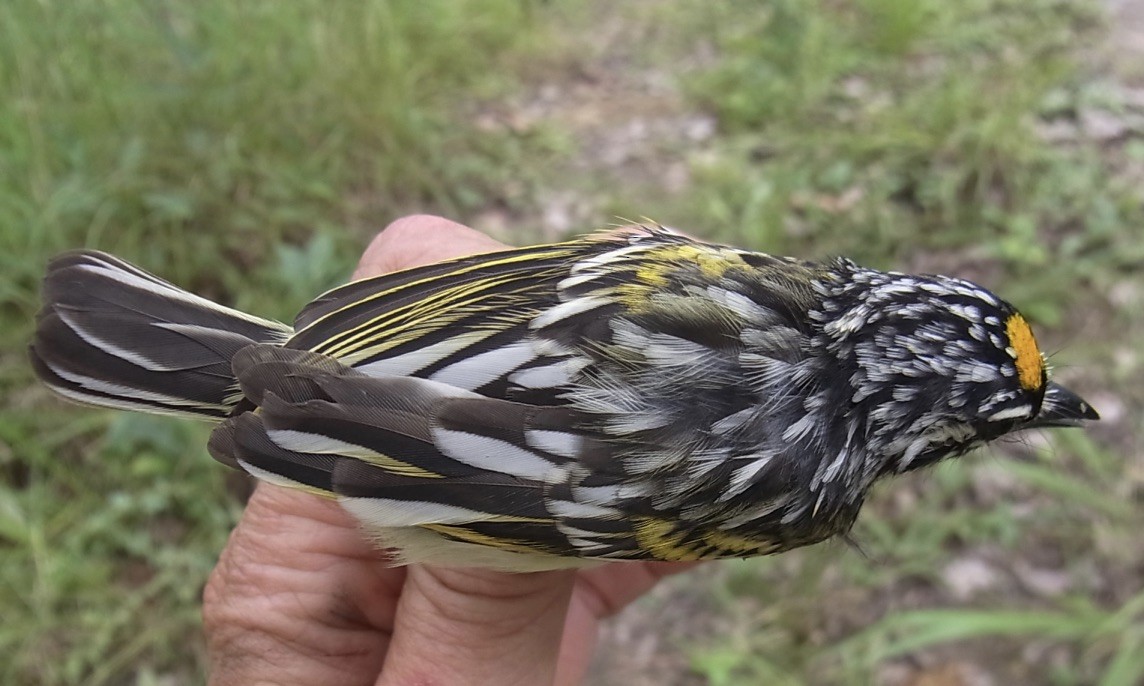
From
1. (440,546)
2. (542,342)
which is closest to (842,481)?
(542,342)

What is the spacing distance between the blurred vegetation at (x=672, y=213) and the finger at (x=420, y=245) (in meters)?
1.07

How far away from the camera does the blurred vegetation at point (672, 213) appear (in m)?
2.51

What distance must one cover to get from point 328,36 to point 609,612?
2.92 metres

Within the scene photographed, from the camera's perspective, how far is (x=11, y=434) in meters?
2.64

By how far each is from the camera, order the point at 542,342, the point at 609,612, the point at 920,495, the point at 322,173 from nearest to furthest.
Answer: the point at 542,342 → the point at 609,612 → the point at 920,495 → the point at 322,173

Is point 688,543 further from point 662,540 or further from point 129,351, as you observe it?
point 129,351

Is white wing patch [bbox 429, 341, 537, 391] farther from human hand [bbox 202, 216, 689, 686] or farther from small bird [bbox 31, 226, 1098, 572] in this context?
human hand [bbox 202, 216, 689, 686]

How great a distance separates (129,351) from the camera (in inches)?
56.7

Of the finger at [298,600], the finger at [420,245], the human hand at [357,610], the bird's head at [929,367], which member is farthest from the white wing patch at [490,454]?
the finger at [420,245]

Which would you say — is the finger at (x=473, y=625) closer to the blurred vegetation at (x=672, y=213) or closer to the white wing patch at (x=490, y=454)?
the white wing patch at (x=490, y=454)

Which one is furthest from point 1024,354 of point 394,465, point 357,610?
point 357,610

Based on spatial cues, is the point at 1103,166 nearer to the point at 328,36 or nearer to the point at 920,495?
the point at 920,495

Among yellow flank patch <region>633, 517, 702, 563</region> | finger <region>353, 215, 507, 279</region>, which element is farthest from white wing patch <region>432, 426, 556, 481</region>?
finger <region>353, 215, 507, 279</region>

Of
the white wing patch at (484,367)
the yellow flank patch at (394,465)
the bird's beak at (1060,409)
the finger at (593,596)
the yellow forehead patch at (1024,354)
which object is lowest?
the finger at (593,596)
